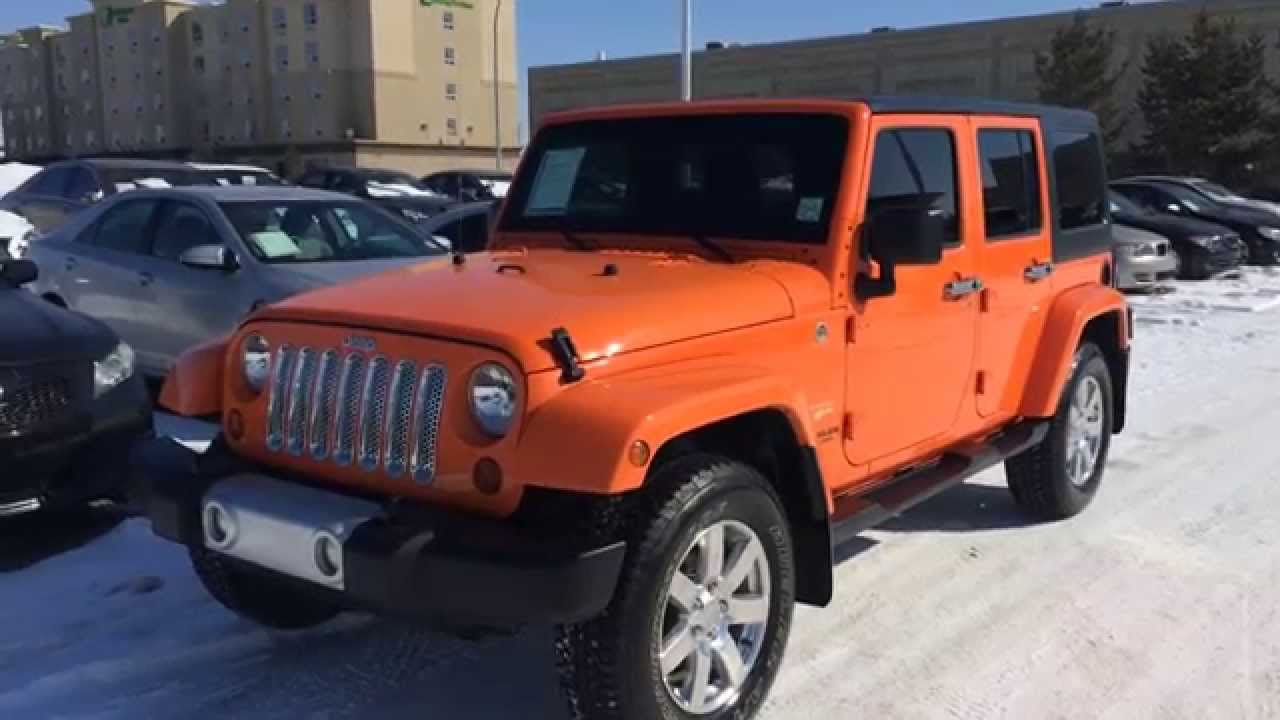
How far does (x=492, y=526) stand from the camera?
126 inches

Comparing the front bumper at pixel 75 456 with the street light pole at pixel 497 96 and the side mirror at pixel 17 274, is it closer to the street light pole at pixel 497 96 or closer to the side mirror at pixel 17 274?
the side mirror at pixel 17 274

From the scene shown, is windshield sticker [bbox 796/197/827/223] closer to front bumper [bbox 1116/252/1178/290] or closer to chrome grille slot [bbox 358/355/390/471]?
chrome grille slot [bbox 358/355/390/471]

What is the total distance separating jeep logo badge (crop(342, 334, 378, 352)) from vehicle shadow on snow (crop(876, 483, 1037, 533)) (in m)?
2.89

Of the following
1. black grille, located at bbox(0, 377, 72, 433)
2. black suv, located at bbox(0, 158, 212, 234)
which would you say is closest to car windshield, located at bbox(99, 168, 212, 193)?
black suv, located at bbox(0, 158, 212, 234)

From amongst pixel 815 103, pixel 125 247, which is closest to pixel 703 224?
pixel 815 103

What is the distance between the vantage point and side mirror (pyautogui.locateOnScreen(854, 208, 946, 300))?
4.07 meters

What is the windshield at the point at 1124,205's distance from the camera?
734 inches

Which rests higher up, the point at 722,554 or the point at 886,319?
the point at 886,319

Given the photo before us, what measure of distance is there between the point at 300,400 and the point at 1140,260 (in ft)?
47.2

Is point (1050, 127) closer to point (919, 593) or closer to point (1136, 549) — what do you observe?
point (1136, 549)

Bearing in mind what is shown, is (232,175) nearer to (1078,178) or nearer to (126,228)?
(126,228)

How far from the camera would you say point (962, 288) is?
4.85m

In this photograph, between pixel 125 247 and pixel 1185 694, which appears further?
pixel 125 247

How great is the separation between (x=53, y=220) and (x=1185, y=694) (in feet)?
45.9
